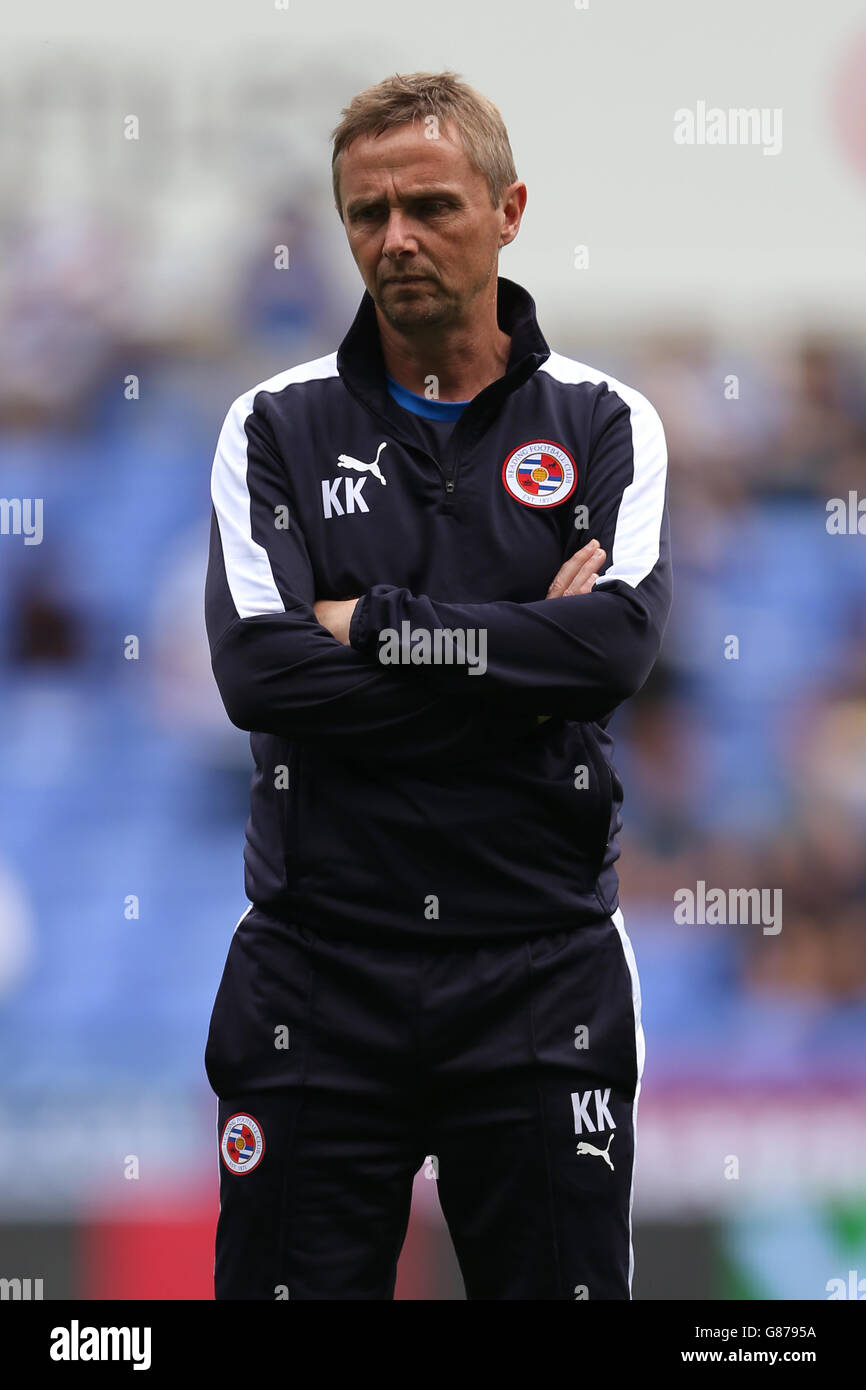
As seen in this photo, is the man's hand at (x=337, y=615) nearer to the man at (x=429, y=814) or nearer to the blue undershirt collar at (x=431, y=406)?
the man at (x=429, y=814)

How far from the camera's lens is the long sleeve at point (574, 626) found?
1689 millimetres

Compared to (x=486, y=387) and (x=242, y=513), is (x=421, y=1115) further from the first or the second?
(x=486, y=387)

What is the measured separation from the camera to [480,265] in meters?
1.81

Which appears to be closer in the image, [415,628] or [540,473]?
[415,628]

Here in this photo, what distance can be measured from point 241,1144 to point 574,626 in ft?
2.39

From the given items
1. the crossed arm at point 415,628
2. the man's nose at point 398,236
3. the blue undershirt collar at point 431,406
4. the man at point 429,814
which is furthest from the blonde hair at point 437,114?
the crossed arm at point 415,628

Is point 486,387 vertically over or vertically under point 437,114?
under

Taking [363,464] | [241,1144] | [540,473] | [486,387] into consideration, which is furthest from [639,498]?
[241,1144]

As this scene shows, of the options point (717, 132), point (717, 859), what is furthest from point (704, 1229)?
point (717, 132)

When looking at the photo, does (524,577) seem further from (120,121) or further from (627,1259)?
(120,121)

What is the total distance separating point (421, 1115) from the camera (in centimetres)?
175

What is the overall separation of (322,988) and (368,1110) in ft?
0.49

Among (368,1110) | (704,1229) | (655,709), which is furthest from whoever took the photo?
(655,709)

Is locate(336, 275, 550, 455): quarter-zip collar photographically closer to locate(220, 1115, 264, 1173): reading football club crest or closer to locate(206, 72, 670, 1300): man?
locate(206, 72, 670, 1300): man
